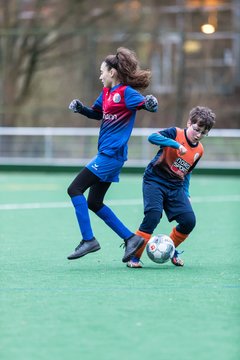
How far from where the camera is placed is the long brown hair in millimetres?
8414

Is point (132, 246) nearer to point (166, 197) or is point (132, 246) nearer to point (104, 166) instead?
point (166, 197)

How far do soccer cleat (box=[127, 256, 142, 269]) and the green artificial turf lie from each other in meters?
0.06

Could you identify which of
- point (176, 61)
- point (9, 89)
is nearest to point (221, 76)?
point (176, 61)

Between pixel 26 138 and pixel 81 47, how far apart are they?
9.70 ft

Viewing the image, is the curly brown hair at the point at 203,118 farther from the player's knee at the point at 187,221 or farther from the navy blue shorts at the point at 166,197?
the player's knee at the point at 187,221

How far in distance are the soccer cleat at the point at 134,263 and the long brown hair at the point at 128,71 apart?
1419mm

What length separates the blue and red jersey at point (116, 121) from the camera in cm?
839

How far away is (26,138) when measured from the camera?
23.4m

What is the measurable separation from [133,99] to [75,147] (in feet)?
48.3

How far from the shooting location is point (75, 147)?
22969mm

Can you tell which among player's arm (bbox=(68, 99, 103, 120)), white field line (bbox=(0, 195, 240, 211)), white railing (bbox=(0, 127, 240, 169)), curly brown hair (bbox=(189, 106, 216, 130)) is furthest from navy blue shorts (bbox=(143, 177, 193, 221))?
white railing (bbox=(0, 127, 240, 169))

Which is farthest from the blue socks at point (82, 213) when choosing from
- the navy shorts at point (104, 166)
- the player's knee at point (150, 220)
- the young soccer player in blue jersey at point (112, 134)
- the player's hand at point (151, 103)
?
the player's hand at point (151, 103)

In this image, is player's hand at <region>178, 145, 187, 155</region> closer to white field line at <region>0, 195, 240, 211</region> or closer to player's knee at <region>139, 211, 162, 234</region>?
player's knee at <region>139, 211, 162, 234</region>

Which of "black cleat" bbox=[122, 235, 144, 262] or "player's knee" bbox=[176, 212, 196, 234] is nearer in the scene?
"black cleat" bbox=[122, 235, 144, 262]
